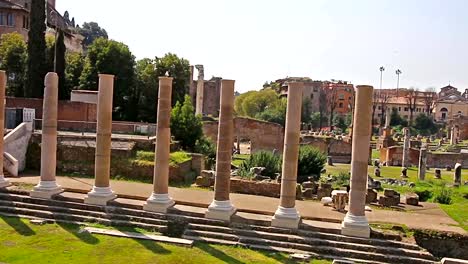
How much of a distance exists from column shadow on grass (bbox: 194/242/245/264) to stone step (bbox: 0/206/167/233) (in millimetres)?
1792

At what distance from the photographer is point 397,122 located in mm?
99688

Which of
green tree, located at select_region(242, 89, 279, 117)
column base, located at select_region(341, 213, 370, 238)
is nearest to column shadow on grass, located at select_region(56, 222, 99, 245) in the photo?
column base, located at select_region(341, 213, 370, 238)

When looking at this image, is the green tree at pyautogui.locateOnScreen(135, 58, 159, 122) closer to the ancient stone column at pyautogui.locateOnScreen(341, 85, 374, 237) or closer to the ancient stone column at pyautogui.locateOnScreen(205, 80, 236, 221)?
the ancient stone column at pyautogui.locateOnScreen(205, 80, 236, 221)

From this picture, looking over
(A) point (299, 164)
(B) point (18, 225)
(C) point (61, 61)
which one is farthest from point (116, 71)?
(B) point (18, 225)

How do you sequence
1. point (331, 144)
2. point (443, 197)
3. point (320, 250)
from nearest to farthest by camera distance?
point (320, 250) < point (443, 197) < point (331, 144)

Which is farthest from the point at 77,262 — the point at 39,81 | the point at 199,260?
the point at 39,81

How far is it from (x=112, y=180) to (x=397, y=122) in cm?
A: 8397

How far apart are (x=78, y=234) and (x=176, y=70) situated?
107 feet

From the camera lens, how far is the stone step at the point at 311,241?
15562 millimetres

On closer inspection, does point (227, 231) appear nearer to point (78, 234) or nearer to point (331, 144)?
point (78, 234)

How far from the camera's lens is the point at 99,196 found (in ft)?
60.4

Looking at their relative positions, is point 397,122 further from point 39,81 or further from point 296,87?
point 296,87

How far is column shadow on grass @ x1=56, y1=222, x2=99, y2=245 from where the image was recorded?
608 inches

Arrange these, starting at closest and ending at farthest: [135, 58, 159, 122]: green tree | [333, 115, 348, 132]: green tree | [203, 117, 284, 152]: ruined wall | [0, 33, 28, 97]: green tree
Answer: [0, 33, 28, 97]: green tree, [135, 58, 159, 122]: green tree, [203, 117, 284, 152]: ruined wall, [333, 115, 348, 132]: green tree
